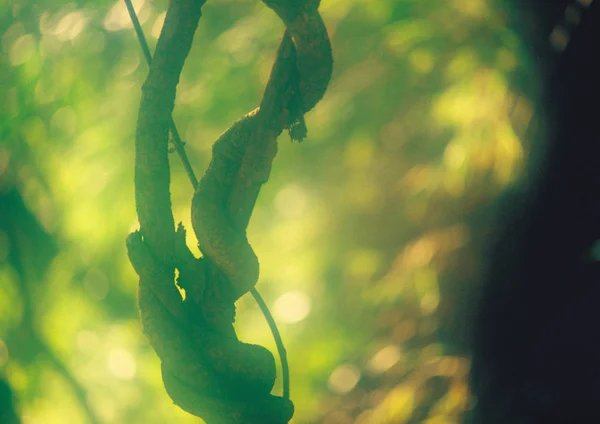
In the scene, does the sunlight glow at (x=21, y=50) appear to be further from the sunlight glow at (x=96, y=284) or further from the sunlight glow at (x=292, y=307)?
the sunlight glow at (x=292, y=307)

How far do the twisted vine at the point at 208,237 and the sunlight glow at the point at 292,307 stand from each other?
1.23 meters

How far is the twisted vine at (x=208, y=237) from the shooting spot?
0.33 m

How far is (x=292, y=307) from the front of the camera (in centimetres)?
159

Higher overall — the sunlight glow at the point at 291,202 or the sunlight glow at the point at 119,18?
the sunlight glow at the point at 119,18

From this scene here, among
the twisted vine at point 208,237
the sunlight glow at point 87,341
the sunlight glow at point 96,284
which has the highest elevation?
the sunlight glow at point 96,284

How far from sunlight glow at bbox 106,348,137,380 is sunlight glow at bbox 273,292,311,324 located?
1.43 feet

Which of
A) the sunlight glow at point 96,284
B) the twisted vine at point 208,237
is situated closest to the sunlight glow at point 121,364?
the sunlight glow at point 96,284

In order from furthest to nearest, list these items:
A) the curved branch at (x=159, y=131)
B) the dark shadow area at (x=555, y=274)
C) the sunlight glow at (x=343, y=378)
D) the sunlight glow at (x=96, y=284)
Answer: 1. the sunlight glow at (x=96, y=284)
2. the sunlight glow at (x=343, y=378)
3. the dark shadow area at (x=555, y=274)
4. the curved branch at (x=159, y=131)

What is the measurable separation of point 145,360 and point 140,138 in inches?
54.3

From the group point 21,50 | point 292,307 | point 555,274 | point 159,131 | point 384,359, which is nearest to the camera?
point 159,131

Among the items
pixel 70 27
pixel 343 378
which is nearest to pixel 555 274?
pixel 343 378

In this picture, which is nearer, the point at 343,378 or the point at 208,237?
the point at 208,237

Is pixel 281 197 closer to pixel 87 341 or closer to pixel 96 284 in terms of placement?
pixel 96 284

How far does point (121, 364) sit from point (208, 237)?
1407mm
